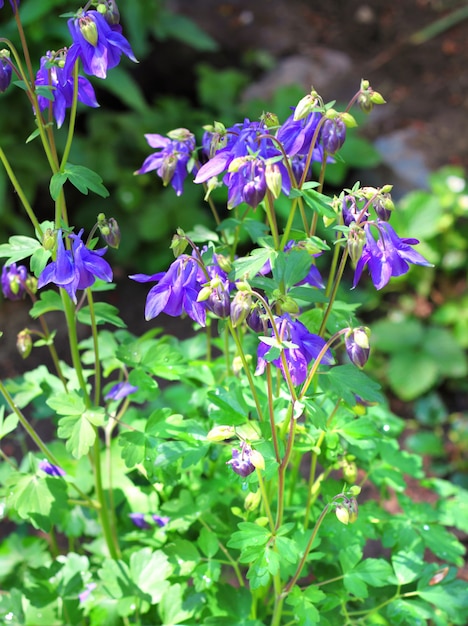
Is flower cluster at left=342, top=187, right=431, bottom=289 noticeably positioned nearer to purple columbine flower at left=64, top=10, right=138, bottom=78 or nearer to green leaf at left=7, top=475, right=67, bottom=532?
purple columbine flower at left=64, top=10, right=138, bottom=78

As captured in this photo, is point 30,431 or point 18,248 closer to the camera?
point 18,248

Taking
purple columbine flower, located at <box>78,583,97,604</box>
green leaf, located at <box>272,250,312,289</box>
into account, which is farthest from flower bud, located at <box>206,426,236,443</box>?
purple columbine flower, located at <box>78,583,97,604</box>

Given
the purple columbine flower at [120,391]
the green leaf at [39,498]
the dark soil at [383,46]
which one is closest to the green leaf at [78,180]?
the purple columbine flower at [120,391]

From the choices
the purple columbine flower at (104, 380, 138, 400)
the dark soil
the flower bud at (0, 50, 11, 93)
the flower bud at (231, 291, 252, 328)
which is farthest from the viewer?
the dark soil

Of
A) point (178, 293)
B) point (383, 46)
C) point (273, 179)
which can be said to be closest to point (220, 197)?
point (383, 46)

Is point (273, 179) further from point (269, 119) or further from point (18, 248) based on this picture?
point (18, 248)

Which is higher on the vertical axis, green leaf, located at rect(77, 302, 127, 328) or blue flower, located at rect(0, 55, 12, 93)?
blue flower, located at rect(0, 55, 12, 93)
